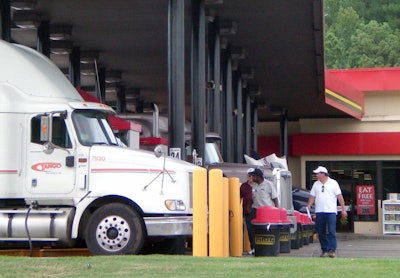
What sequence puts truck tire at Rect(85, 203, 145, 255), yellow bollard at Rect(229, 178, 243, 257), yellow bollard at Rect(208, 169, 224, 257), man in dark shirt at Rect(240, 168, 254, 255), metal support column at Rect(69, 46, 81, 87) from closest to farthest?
truck tire at Rect(85, 203, 145, 255)
yellow bollard at Rect(208, 169, 224, 257)
yellow bollard at Rect(229, 178, 243, 257)
man in dark shirt at Rect(240, 168, 254, 255)
metal support column at Rect(69, 46, 81, 87)

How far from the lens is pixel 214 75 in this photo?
31609 millimetres

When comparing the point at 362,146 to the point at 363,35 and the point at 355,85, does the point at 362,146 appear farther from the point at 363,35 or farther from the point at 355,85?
the point at 363,35

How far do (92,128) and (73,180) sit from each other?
43.9 inches

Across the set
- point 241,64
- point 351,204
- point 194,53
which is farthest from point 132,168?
point 351,204

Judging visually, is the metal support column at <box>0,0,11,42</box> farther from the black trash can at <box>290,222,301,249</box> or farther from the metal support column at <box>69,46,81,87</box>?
the metal support column at <box>69,46,81,87</box>

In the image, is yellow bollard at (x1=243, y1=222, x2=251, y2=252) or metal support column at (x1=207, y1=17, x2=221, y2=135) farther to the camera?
metal support column at (x1=207, y1=17, x2=221, y2=135)

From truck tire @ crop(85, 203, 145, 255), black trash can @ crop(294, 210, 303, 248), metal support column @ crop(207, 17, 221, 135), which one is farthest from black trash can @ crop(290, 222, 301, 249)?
truck tire @ crop(85, 203, 145, 255)

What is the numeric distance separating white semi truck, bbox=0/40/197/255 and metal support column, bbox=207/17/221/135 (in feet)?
41.8

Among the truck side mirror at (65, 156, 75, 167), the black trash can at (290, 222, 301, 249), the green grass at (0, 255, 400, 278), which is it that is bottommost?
the green grass at (0, 255, 400, 278)

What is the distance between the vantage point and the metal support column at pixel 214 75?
1245 inches

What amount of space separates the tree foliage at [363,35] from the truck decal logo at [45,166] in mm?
81824

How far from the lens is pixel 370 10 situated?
112 m

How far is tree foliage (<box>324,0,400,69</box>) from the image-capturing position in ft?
327

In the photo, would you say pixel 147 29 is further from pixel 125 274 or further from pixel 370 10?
pixel 370 10
